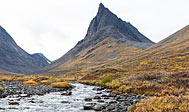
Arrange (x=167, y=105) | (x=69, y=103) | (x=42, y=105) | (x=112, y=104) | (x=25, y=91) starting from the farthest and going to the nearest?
(x=25, y=91), (x=69, y=103), (x=42, y=105), (x=112, y=104), (x=167, y=105)

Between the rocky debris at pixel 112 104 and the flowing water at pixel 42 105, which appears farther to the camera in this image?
the flowing water at pixel 42 105

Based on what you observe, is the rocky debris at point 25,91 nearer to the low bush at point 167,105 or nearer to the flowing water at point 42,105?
the flowing water at point 42,105

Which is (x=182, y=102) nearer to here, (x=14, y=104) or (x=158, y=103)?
(x=158, y=103)

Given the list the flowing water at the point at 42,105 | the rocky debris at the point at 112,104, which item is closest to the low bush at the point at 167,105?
the rocky debris at the point at 112,104

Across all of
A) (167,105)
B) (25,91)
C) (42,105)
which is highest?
(167,105)

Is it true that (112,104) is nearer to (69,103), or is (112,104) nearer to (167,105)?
(69,103)

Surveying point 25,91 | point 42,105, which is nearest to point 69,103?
point 42,105

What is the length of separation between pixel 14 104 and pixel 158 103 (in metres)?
15.9

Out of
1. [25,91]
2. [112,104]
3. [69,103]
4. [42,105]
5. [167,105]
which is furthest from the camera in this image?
[25,91]

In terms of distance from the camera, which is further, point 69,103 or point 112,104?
point 69,103

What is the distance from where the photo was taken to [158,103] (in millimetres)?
12172


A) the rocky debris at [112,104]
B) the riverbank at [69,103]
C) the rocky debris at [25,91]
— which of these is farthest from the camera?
the rocky debris at [25,91]

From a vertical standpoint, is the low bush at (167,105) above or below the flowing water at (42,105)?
above

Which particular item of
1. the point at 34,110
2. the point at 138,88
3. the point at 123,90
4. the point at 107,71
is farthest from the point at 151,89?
the point at 107,71
